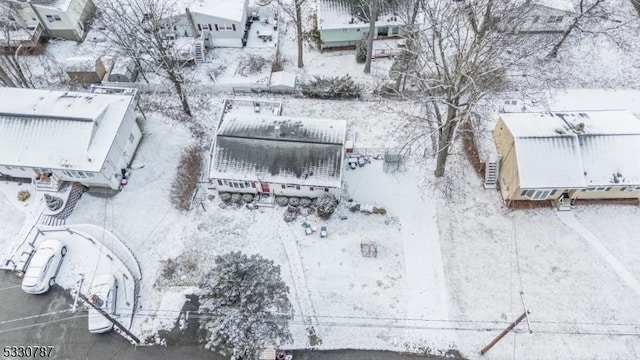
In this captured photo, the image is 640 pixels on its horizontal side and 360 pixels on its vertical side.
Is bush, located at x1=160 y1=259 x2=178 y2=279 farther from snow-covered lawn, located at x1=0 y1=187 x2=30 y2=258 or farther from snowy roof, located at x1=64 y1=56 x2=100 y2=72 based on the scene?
snowy roof, located at x1=64 y1=56 x2=100 y2=72

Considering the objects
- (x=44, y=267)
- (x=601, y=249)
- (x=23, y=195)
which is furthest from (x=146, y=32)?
(x=601, y=249)

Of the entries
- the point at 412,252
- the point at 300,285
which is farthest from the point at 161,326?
the point at 412,252

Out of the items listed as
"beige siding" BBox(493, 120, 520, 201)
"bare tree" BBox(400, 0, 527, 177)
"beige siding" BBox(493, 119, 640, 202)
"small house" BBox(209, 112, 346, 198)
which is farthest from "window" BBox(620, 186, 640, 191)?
"small house" BBox(209, 112, 346, 198)

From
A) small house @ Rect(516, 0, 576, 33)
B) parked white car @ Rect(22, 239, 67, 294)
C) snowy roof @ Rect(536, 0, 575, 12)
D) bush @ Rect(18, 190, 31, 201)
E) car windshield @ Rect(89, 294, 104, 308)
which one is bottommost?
car windshield @ Rect(89, 294, 104, 308)

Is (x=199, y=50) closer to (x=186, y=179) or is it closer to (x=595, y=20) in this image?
(x=186, y=179)

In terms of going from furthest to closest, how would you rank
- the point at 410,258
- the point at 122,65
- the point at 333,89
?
the point at 122,65 < the point at 333,89 < the point at 410,258

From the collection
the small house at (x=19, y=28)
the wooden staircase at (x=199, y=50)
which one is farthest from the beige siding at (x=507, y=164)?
the small house at (x=19, y=28)
